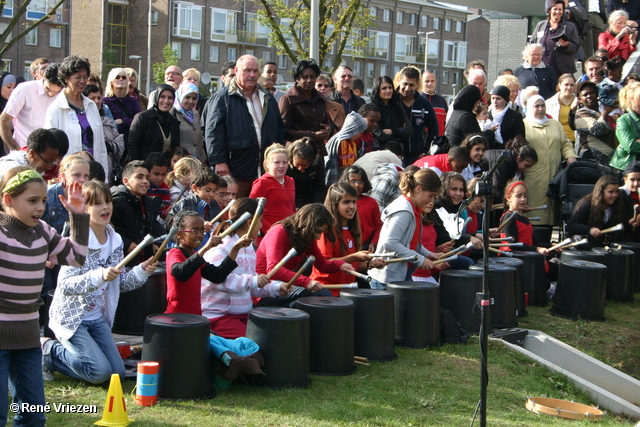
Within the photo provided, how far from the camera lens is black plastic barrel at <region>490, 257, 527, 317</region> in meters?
7.84

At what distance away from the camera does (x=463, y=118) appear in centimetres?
972

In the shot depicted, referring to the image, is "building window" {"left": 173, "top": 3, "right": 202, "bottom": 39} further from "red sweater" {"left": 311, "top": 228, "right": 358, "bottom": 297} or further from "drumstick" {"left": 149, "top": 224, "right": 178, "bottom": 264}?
"drumstick" {"left": 149, "top": 224, "right": 178, "bottom": 264}

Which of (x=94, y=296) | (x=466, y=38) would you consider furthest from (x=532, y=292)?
(x=466, y=38)

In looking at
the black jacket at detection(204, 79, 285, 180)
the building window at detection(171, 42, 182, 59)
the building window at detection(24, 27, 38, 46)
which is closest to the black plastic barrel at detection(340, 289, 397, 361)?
the black jacket at detection(204, 79, 285, 180)

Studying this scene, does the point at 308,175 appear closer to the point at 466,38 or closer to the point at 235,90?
the point at 235,90

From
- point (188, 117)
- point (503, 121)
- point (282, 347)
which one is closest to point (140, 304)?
point (282, 347)

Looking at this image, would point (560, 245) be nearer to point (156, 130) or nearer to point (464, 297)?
point (464, 297)

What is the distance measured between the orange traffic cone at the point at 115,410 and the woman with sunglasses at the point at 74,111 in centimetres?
333

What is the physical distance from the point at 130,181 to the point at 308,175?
2.08 metres

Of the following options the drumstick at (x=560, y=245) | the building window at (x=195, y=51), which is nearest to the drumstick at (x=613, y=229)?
the drumstick at (x=560, y=245)

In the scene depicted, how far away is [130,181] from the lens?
6699 mm

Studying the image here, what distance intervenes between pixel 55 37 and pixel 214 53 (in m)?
10.7

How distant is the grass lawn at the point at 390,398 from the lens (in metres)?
4.69

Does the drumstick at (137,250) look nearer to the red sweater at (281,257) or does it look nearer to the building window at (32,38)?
the red sweater at (281,257)
